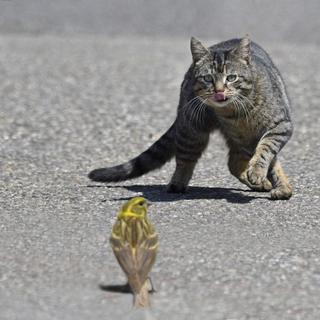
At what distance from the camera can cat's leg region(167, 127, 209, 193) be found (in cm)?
930

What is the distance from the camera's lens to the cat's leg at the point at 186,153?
30.5 ft

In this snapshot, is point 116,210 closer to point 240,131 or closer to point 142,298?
point 240,131

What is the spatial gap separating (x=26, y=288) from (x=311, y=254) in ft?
6.55

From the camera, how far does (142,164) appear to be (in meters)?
9.70

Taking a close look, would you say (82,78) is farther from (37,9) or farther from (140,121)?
(37,9)

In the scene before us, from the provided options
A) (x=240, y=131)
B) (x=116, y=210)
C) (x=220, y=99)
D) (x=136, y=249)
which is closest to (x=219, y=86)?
(x=220, y=99)

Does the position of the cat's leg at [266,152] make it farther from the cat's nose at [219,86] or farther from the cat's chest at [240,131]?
the cat's nose at [219,86]

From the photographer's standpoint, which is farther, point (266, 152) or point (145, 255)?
point (266, 152)

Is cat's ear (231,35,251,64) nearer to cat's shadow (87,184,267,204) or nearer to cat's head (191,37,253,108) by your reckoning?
cat's head (191,37,253,108)

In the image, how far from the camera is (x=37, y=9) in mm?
24625

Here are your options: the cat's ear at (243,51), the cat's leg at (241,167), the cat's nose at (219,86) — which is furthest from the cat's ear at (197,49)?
the cat's leg at (241,167)

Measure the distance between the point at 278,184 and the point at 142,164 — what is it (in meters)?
Answer: 1.27

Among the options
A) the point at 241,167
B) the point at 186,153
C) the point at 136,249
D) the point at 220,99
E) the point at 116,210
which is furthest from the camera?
the point at 241,167

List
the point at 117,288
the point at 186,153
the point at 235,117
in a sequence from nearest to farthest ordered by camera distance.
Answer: the point at 117,288
the point at 235,117
the point at 186,153
